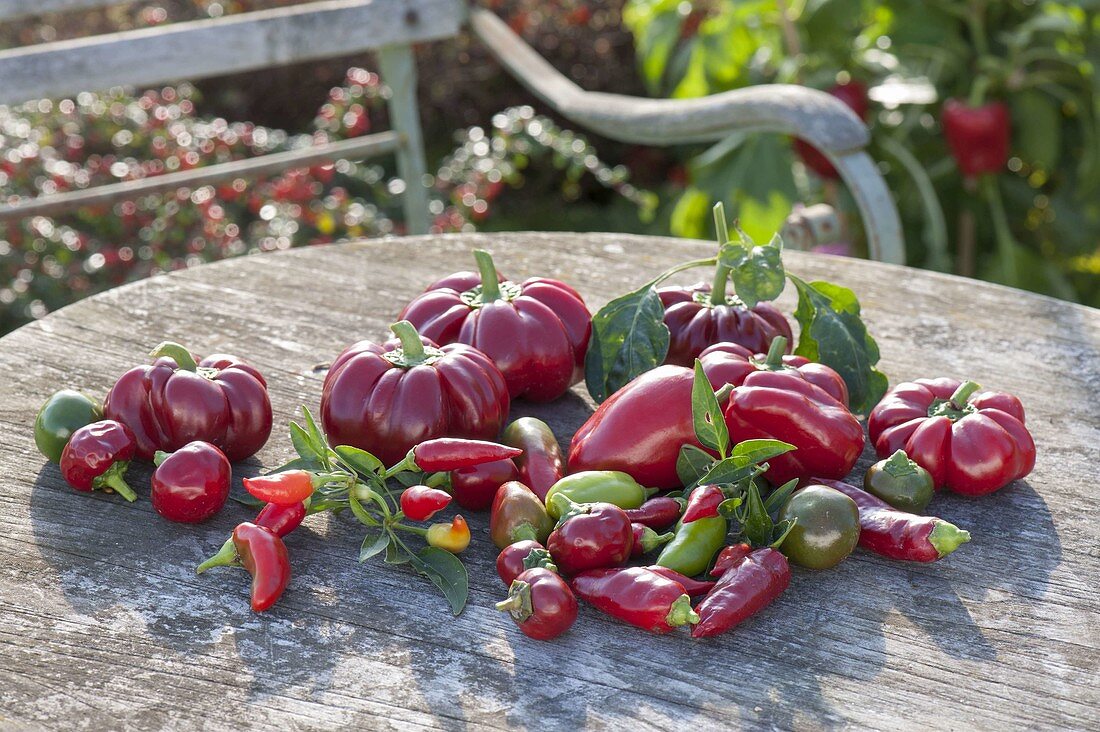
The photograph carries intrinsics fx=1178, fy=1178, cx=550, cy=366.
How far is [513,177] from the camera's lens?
4.36 metres

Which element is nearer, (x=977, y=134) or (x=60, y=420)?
(x=60, y=420)

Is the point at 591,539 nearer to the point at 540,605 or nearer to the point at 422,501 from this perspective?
the point at 540,605

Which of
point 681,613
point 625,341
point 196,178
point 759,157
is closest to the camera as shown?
point 681,613

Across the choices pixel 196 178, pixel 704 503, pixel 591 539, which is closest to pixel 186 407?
pixel 591 539

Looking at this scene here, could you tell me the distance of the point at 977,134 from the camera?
12.5 ft

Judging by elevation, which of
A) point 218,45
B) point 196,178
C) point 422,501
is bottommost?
point 422,501

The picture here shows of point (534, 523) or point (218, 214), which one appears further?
point (218, 214)

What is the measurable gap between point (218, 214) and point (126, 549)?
2666 mm

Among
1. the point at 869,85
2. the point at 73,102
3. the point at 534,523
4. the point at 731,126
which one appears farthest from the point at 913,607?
the point at 73,102

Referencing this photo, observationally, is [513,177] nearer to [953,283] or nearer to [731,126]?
[731,126]

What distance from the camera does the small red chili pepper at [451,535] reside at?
1459 millimetres

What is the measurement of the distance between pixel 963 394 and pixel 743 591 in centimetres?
54

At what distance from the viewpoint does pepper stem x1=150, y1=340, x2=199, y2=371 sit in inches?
66.0

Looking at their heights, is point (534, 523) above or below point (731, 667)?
above
